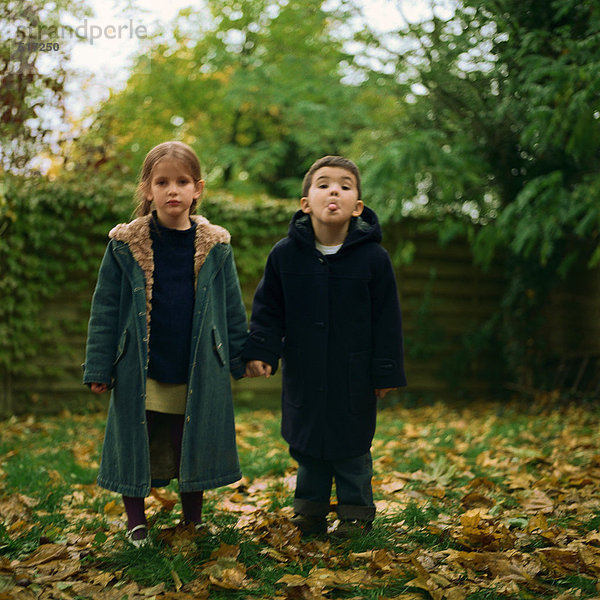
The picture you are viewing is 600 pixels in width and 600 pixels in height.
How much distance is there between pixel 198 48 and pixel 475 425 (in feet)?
37.8

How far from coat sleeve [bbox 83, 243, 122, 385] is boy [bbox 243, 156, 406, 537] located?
0.58m

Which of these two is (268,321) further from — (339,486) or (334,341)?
(339,486)

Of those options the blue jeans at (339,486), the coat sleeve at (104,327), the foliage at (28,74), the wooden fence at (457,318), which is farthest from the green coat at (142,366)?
the wooden fence at (457,318)

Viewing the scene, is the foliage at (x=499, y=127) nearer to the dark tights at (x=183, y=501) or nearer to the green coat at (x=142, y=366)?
the green coat at (x=142, y=366)

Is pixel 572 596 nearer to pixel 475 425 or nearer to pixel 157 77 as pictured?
pixel 475 425

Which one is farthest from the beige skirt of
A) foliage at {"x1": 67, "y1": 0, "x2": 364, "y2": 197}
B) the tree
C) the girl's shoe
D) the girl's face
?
foliage at {"x1": 67, "y1": 0, "x2": 364, "y2": 197}

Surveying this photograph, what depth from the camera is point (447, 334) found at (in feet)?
26.3

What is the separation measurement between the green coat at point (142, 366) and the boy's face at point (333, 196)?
1.57 feet

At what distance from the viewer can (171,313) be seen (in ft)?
9.23

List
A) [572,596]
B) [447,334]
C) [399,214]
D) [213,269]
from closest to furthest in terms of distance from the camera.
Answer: [572,596]
[213,269]
[399,214]
[447,334]

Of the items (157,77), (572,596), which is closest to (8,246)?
(572,596)

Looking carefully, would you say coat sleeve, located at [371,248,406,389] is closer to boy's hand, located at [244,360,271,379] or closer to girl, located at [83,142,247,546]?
boy's hand, located at [244,360,271,379]

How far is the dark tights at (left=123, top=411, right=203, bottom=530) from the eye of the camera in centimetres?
278

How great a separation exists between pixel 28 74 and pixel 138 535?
4123 mm
